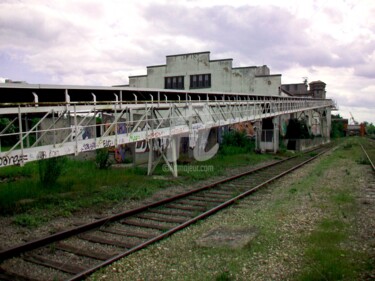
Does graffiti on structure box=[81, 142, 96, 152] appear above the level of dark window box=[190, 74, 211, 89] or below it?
below

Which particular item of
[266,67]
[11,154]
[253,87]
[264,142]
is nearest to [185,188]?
[11,154]

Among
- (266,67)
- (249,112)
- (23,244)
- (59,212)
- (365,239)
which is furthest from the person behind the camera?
(266,67)

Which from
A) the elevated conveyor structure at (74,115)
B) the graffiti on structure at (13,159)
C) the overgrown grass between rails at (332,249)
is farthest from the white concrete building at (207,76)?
the graffiti on structure at (13,159)

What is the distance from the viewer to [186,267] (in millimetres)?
5531

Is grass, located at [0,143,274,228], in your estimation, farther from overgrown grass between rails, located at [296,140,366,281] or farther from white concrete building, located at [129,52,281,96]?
white concrete building, located at [129,52,281,96]

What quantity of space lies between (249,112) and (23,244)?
2062 cm

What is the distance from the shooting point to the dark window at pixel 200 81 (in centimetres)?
3722

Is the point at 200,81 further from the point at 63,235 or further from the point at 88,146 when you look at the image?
the point at 63,235

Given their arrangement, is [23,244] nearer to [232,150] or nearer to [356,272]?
[356,272]

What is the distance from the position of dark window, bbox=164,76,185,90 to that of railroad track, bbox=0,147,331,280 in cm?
2848

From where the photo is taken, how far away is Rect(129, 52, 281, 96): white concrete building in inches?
1417

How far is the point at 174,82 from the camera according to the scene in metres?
38.4

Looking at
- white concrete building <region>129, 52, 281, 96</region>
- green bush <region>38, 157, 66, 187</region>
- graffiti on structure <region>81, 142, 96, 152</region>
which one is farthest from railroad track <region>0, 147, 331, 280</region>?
white concrete building <region>129, 52, 281, 96</region>

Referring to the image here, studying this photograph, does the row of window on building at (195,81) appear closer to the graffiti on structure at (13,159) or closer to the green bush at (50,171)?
the green bush at (50,171)
